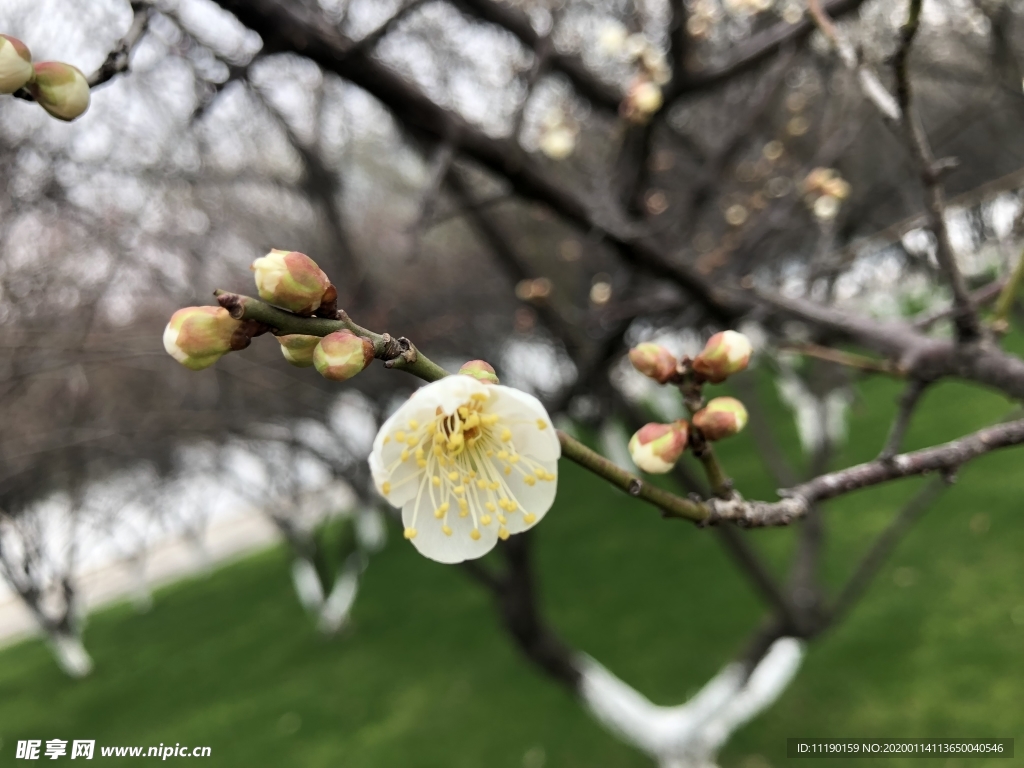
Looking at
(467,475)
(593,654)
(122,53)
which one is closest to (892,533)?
(467,475)

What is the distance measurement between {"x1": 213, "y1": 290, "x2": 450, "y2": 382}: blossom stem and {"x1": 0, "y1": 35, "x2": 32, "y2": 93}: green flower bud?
0.45 m

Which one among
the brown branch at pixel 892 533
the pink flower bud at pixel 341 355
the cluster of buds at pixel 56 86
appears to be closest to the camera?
the pink flower bud at pixel 341 355

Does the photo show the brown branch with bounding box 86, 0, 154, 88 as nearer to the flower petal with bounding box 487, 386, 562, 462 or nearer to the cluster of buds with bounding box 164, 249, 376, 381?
the cluster of buds with bounding box 164, 249, 376, 381

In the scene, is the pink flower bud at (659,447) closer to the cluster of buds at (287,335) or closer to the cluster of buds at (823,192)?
the cluster of buds at (287,335)

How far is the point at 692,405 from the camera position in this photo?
3.17 ft

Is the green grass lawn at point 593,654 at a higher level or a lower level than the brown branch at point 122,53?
lower

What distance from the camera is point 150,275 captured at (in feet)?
13.9

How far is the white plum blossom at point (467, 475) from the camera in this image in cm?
95

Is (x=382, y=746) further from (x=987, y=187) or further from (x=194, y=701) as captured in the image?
(x=987, y=187)

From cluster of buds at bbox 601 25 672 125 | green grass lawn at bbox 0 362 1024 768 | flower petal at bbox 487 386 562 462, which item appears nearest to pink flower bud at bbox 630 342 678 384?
flower petal at bbox 487 386 562 462

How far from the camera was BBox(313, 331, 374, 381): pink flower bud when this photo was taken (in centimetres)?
68

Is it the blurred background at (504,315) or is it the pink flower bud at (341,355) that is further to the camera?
the blurred background at (504,315)

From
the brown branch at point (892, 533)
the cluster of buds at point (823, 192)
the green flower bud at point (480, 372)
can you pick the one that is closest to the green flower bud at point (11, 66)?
the green flower bud at point (480, 372)

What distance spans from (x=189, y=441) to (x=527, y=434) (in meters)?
4.51
